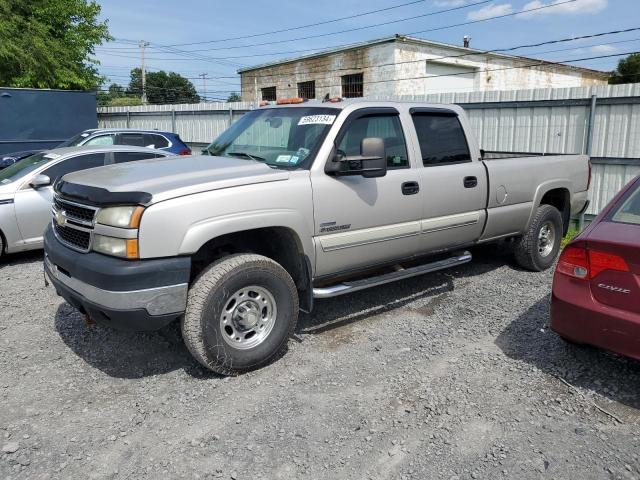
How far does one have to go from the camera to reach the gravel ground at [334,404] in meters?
2.95

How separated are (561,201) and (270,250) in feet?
14.4

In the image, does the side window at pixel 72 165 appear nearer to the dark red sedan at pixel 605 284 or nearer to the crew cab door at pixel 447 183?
the crew cab door at pixel 447 183

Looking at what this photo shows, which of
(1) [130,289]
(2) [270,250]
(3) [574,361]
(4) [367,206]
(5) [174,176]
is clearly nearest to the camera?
(1) [130,289]

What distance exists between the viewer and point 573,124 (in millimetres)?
9008

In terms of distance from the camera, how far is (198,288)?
359cm

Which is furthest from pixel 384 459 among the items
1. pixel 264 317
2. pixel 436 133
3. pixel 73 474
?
pixel 436 133

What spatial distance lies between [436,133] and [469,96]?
18.4ft

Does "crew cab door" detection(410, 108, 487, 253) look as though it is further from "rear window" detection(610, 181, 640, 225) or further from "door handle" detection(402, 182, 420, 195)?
A: "rear window" detection(610, 181, 640, 225)

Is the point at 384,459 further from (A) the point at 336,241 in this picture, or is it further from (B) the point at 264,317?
(A) the point at 336,241

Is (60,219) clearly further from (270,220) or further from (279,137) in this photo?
(279,137)

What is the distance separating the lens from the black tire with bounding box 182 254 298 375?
11.7ft

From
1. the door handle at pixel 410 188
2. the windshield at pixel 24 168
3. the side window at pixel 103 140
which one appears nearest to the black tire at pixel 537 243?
the door handle at pixel 410 188

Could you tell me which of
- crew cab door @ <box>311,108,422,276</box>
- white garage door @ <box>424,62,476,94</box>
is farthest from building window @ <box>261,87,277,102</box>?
crew cab door @ <box>311,108,422,276</box>

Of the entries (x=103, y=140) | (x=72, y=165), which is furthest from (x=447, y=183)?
(x=103, y=140)
